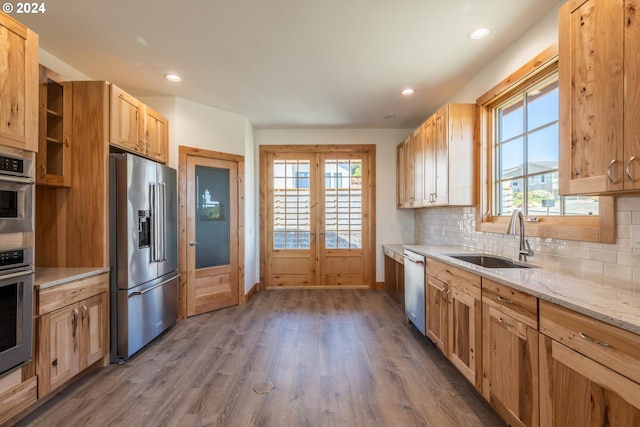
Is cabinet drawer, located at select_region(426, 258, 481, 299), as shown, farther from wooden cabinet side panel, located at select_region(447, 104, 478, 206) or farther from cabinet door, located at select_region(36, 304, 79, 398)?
cabinet door, located at select_region(36, 304, 79, 398)

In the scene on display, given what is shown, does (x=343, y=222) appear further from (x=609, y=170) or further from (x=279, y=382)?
(x=609, y=170)

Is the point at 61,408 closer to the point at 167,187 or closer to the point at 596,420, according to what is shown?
the point at 167,187

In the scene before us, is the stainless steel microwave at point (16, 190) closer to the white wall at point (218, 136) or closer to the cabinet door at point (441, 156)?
the white wall at point (218, 136)

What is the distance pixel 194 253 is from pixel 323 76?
2642 mm

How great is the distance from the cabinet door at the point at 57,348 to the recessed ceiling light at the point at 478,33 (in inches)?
148

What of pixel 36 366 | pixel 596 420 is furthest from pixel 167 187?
pixel 596 420

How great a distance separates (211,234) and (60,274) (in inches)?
66.7

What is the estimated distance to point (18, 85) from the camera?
172 cm

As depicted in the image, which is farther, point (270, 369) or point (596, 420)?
point (270, 369)

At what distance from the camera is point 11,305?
163cm

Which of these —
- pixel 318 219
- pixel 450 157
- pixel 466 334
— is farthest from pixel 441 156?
pixel 318 219

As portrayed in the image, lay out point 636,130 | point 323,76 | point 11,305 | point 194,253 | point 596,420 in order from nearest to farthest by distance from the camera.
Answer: point 596,420 → point 636,130 → point 11,305 → point 323,76 → point 194,253

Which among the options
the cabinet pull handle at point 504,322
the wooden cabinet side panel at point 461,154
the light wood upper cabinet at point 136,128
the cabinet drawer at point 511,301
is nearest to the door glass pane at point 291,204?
the light wood upper cabinet at point 136,128

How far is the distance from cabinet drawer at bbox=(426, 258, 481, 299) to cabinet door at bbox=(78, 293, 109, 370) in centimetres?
292
